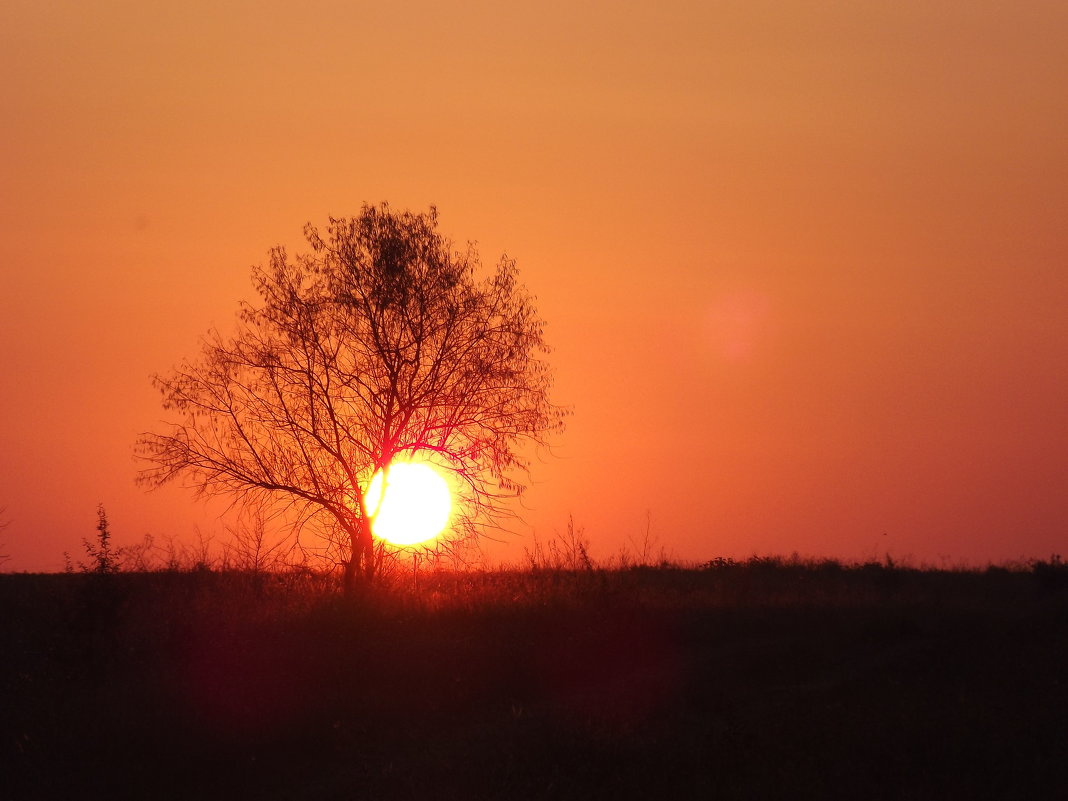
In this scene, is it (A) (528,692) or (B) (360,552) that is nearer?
(A) (528,692)

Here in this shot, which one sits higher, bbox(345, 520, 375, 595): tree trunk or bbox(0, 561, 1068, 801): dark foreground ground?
bbox(345, 520, 375, 595): tree trunk

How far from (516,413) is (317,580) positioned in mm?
6318

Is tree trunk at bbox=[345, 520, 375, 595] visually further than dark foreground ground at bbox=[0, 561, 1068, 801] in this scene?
Yes

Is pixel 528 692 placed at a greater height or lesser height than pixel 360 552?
lesser

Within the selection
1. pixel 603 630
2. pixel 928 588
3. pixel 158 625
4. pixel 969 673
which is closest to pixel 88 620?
pixel 158 625

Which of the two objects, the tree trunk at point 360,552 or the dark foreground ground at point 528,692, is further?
the tree trunk at point 360,552

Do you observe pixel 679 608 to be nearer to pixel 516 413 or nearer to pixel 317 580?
pixel 516 413

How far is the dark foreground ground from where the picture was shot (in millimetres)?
14070

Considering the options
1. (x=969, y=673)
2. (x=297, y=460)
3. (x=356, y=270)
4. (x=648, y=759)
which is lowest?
(x=648, y=759)

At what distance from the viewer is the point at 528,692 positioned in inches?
744

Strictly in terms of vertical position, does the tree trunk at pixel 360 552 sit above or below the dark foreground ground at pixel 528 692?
above

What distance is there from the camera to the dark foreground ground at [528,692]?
14.1 m

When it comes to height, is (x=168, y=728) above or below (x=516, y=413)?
below

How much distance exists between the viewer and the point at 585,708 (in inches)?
648
